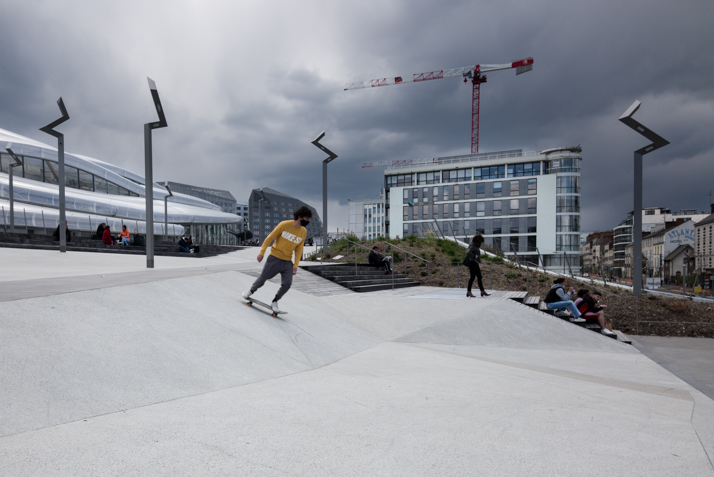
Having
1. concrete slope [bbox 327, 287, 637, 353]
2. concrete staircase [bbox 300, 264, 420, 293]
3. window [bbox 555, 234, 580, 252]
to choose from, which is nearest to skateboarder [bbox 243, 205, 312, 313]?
concrete slope [bbox 327, 287, 637, 353]

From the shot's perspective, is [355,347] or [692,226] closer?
[355,347]

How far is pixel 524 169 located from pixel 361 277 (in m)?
46.5

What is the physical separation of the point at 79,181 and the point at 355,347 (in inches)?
1964

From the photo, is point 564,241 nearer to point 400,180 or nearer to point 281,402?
point 400,180

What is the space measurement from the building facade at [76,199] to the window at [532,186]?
135 feet

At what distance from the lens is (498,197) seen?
177 ft

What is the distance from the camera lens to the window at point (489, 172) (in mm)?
54344

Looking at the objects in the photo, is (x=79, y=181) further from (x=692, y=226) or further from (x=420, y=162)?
(x=692, y=226)

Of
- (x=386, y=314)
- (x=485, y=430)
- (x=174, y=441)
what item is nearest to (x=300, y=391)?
(x=174, y=441)

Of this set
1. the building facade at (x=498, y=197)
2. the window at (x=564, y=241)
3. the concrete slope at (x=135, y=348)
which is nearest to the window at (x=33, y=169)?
the building facade at (x=498, y=197)

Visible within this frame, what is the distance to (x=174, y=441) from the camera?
8.45 feet

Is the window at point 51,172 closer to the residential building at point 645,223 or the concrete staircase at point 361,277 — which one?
the concrete staircase at point 361,277

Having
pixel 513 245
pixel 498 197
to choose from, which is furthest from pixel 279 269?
pixel 498 197

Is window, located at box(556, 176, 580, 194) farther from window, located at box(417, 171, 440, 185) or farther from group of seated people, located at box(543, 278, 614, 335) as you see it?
group of seated people, located at box(543, 278, 614, 335)
